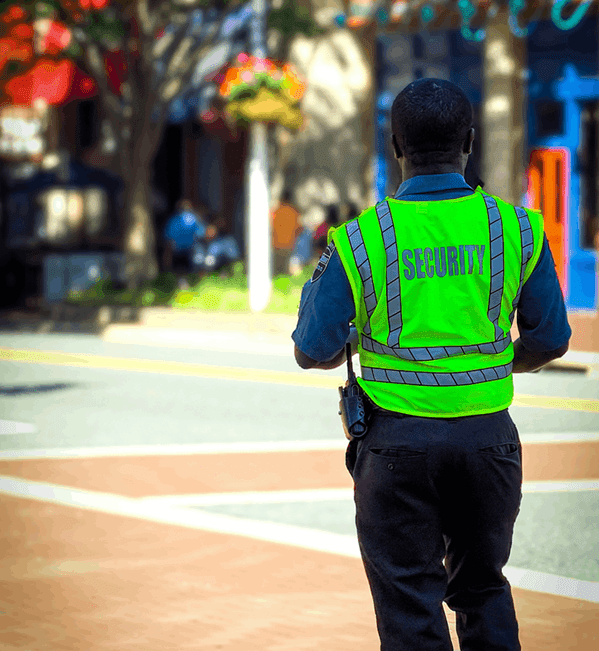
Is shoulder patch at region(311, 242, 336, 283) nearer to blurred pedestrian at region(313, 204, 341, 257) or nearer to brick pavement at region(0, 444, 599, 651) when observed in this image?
brick pavement at region(0, 444, 599, 651)

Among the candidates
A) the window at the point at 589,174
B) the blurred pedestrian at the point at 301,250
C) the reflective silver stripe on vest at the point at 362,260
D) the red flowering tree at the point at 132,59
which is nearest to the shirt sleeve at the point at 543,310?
the reflective silver stripe on vest at the point at 362,260

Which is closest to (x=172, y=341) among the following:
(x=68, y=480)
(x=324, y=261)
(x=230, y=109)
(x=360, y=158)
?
(x=230, y=109)

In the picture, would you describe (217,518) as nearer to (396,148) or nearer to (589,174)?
(396,148)

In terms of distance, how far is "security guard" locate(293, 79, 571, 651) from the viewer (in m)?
3.31

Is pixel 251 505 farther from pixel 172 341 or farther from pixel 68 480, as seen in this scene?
pixel 172 341

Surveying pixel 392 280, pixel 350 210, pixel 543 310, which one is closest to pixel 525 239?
pixel 543 310

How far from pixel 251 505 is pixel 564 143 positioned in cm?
1594

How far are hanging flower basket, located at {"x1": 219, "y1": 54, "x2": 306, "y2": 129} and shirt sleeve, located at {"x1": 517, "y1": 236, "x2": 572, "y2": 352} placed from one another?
55.2ft

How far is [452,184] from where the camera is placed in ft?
11.1

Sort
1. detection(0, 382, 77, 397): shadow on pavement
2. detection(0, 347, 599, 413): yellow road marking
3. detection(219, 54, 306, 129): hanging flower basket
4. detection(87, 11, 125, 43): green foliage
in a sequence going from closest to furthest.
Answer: detection(0, 347, 599, 413): yellow road marking → detection(0, 382, 77, 397): shadow on pavement → detection(219, 54, 306, 129): hanging flower basket → detection(87, 11, 125, 43): green foliage

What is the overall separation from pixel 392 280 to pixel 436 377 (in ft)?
0.87

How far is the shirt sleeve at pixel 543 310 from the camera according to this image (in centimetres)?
341


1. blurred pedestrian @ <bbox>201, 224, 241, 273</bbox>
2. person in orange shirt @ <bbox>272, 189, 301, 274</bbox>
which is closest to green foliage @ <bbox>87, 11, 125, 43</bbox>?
person in orange shirt @ <bbox>272, 189, 301, 274</bbox>

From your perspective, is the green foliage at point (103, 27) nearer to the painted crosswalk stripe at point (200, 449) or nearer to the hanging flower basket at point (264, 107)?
the hanging flower basket at point (264, 107)
